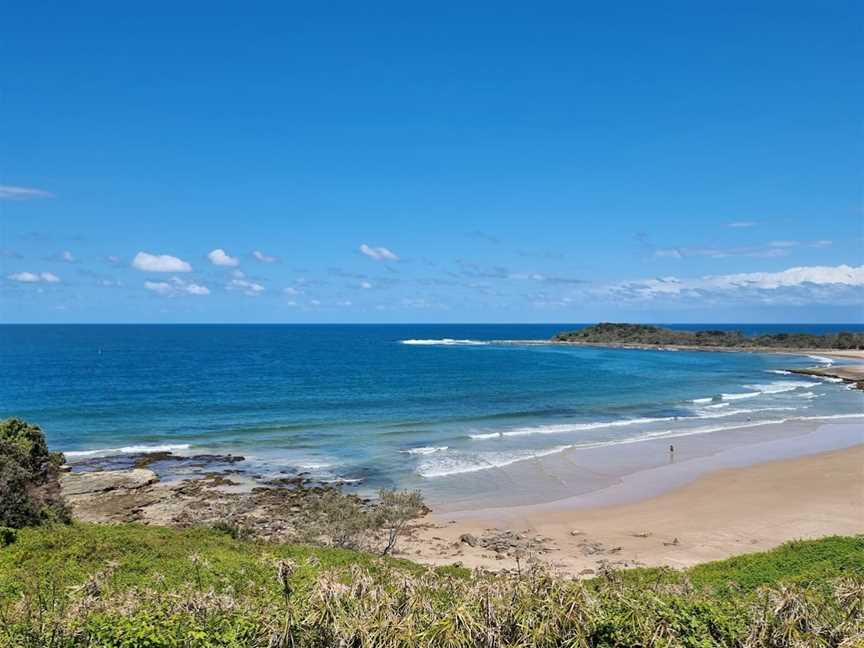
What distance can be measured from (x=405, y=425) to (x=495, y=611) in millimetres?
36909

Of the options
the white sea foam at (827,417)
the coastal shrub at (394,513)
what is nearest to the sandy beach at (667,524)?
the coastal shrub at (394,513)

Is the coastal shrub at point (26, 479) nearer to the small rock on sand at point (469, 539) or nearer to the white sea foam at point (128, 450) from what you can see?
the white sea foam at point (128, 450)

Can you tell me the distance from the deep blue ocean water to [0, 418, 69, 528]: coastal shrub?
1250cm

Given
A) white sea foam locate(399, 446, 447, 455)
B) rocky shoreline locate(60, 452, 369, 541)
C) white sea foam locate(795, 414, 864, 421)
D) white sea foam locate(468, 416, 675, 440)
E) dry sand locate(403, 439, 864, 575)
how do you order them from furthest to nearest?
white sea foam locate(795, 414, 864, 421)
white sea foam locate(468, 416, 675, 440)
white sea foam locate(399, 446, 447, 455)
rocky shoreline locate(60, 452, 369, 541)
dry sand locate(403, 439, 864, 575)

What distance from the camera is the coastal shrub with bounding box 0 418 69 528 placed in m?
19.1

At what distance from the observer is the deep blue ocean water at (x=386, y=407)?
37.7 meters

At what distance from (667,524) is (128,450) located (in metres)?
31.2

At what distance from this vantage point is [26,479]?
67.3 feet

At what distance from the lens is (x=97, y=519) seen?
82.0 feet

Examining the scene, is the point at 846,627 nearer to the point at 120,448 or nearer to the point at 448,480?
the point at 448,480

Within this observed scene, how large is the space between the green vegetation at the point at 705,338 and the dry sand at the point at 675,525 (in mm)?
115002

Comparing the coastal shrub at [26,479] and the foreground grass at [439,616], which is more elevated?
the foreground grass at [439,616]

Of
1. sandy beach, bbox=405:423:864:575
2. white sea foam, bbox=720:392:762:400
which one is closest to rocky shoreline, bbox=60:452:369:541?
sandy beach, bbox=405:423:864:575

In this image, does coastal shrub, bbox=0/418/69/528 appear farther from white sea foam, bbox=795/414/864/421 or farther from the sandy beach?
white sea foam, bbox=795/414/864/421
